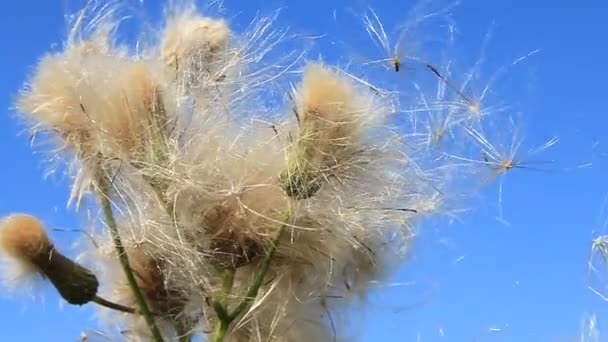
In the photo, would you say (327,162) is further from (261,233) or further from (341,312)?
(341,312)

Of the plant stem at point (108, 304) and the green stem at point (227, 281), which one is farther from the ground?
the green stem at point (227, 281)

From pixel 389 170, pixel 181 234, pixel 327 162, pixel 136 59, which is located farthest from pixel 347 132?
pixel 136 59

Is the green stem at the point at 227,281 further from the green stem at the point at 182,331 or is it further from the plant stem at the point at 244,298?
the green stem at the point at 182,331

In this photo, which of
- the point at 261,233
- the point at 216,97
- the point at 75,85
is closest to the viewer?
the point at 261,233

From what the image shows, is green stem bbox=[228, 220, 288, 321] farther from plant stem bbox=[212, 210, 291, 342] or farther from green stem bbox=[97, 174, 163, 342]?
green stem bbox=[97, 174, 163, 342]

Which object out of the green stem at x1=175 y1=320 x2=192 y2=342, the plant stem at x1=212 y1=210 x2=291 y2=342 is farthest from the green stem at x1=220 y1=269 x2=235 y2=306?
the green stem at x1=175 y1=320 x2=192 y2=342

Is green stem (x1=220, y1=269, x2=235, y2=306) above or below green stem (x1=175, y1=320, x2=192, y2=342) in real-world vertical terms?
above

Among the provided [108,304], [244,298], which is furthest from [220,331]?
[108,304]

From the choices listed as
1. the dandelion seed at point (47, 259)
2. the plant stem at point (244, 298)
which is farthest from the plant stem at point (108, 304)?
the plant stem at point (244, 298)
